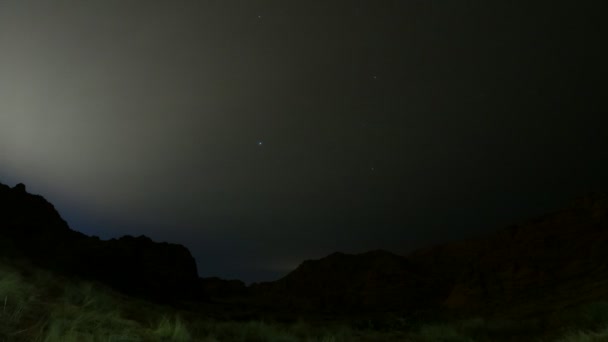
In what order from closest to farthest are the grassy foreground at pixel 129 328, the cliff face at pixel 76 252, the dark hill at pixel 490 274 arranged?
the grassy foreground at pixel 129 328, the dark hill at pixel 490 274, the cliff face at pixel 76 252

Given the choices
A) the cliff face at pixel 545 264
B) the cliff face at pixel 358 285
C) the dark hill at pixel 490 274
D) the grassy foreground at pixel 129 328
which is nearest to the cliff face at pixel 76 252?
the cliff face at pixel 358 285

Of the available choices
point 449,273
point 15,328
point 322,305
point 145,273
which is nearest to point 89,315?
point 15,328

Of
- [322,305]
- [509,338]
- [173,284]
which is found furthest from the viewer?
[322,305]

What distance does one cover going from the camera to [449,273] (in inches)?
3435

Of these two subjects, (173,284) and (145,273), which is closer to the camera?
(145,273)

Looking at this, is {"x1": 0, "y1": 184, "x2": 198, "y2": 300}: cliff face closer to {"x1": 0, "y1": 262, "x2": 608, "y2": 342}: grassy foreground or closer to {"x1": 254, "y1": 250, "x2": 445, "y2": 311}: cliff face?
{"x1": 254, "y1": 250, "x2": 445, "y2": 311}: cliff face

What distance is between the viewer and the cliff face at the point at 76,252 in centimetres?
4203

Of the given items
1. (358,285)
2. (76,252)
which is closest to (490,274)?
(358,285)

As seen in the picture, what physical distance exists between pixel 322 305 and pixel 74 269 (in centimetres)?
3685

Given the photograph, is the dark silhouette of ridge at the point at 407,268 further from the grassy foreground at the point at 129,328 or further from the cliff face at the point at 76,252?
the grassy foreground at the point at 129,328

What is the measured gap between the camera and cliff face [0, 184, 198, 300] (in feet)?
138

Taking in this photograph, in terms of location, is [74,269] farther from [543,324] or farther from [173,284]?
[543,324]

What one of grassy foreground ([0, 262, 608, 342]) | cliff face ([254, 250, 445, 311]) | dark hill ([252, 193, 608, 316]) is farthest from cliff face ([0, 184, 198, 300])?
grassy foreground ([0, 262, 608, 342])

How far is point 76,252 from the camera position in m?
44.7
